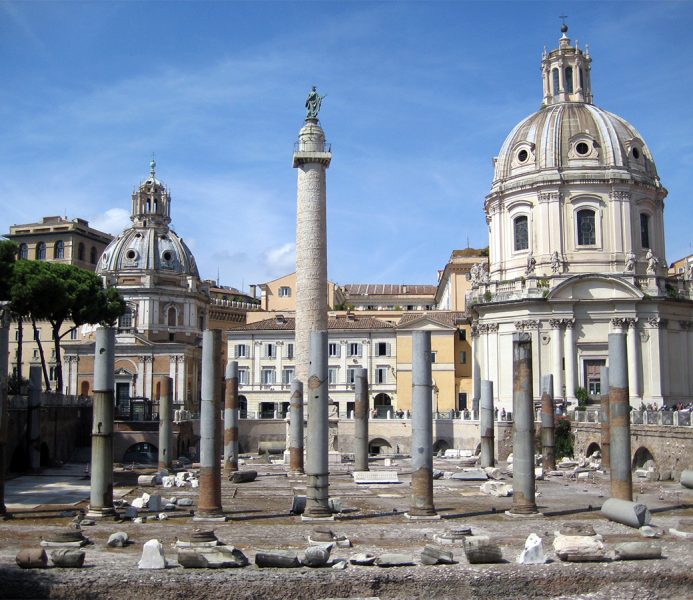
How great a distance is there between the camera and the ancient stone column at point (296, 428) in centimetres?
4216

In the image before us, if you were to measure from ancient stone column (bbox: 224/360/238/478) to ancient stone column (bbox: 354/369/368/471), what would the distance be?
5.73 metres

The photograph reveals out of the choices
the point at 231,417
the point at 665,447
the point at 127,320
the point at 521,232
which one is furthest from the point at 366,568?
the point at 127,320

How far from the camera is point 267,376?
7069cm

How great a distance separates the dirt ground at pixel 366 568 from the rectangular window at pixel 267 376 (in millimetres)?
39419

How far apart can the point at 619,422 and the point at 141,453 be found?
35.0 meters

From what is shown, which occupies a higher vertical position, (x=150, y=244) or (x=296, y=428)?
(x=150, y=244)

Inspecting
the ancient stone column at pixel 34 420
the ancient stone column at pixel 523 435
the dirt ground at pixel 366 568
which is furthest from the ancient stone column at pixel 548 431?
the ancient stone column at pixel 34 420

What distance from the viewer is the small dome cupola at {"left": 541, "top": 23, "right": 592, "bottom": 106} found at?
6184 cm

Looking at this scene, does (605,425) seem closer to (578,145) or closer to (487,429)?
(487,429)

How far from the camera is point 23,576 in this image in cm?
1858

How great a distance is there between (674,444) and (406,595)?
21902 millimetres

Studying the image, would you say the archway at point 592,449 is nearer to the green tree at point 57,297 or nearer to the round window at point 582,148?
the round window at point 582,148

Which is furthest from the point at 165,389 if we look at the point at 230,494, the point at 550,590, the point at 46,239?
the point at 46,239

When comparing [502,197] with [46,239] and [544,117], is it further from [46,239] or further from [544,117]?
[46,239]
